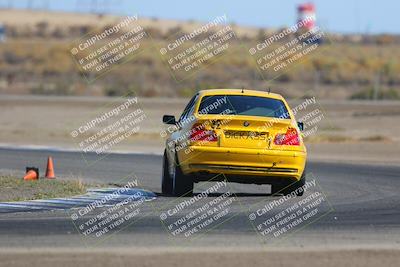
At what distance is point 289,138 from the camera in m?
15.6

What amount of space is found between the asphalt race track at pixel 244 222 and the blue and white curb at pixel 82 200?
0.34m

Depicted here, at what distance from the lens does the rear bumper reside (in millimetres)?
15398

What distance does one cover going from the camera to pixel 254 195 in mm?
17062

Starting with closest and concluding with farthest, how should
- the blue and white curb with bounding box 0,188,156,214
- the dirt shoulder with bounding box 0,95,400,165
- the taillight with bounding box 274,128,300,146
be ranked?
1. the blue and white curb with bounding box 0,188,156,214
2. the taillight with bounding box 274,128,300,146
3. the dirt shoulder with bounding box 0,95,400,165

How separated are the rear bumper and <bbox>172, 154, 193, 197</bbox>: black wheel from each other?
24 centimetres

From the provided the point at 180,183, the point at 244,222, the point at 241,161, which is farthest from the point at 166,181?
the point at 244,222

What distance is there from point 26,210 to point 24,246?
318 centimetres

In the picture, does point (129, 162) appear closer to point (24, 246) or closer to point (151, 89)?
point (24, 246)

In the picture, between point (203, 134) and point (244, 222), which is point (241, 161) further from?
point (244, 222)

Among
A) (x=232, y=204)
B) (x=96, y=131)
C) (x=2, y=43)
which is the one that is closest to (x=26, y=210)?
(x=232, y=204)

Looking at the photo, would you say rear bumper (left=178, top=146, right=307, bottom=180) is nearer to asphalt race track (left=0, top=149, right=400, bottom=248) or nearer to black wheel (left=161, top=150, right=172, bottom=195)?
asphalt race track (left=0, top=149, right=400, bottom=248)

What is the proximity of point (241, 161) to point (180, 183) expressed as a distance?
103 cm

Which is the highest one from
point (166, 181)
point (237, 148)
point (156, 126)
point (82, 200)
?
point (82, 200)

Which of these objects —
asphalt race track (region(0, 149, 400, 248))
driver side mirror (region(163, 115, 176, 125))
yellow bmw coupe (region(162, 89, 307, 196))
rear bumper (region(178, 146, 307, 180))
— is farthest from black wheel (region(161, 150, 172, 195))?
rear bumper (region(178, 146, 307, 180))
